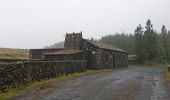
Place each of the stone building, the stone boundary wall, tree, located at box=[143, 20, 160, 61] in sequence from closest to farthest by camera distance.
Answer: the stone boundary wall
the stone building
tree, located at box=[143, 20, 160, 61]

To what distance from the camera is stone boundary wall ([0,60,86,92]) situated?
16703 mm

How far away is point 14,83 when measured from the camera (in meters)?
17.7

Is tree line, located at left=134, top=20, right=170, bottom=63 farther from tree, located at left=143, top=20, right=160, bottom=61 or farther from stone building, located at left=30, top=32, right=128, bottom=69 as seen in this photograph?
stone building, located at left=30, top=32, right=128, bottom=69

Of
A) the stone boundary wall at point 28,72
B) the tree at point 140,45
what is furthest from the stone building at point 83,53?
the tree at point 140,45

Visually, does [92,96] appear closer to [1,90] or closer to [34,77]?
[1,90]

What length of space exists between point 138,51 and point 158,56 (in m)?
5.89

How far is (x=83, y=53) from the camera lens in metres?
42.4

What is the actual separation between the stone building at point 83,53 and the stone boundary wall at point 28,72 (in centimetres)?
1046

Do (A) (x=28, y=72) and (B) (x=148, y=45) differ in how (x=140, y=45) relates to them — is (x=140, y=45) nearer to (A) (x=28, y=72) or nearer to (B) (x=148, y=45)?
(B) (x=148, y=45)

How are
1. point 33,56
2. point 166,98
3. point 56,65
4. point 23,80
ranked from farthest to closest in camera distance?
point 33,56 → point 56,65 → point 23,80 → point 166,98

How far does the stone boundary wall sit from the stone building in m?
10.5

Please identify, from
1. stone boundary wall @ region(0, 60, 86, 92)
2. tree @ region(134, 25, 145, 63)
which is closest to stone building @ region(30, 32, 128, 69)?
stone boundary wall @ region(0, 60, 86, 92)

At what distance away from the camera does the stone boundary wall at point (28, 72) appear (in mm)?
16703

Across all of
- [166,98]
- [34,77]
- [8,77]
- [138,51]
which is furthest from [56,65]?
[138,51]
